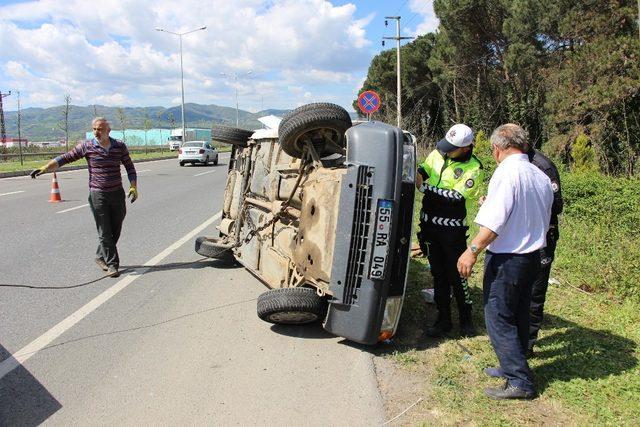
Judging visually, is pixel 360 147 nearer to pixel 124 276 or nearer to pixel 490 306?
pixel 490 306

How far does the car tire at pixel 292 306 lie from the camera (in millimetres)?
4180

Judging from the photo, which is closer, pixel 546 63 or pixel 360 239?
pixel 360 239

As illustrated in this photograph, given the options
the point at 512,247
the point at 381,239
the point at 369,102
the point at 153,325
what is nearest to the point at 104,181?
the point at 153,325

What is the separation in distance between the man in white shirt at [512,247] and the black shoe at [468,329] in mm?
906

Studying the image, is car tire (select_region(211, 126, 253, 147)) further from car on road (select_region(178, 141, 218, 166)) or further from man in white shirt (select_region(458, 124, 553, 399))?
car on road (select_region(178, 141, 218, 166))

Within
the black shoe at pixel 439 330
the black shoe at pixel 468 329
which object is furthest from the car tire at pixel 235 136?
the black shoe at pixel 468 329

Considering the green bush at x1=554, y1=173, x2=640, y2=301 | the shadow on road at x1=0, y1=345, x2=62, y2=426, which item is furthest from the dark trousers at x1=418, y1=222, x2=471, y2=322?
the shadow on road at x1=0, y1=345, x2=62, y2=426

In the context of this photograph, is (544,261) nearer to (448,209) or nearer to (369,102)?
(448,209)

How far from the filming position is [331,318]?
13.4 ft

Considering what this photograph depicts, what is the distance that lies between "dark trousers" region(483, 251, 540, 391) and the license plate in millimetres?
725

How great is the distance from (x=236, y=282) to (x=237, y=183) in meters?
1.32

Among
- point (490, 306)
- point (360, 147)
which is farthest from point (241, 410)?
point (360, 147)

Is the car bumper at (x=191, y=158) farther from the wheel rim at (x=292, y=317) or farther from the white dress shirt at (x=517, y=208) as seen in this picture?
the white dress shirt at (x=517, y=208)

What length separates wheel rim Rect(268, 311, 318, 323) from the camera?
427 cm
